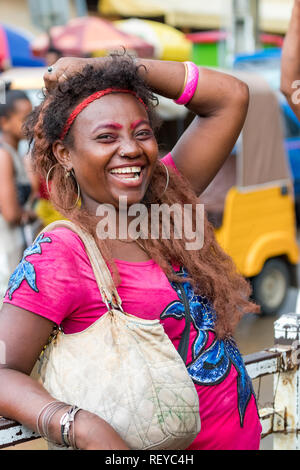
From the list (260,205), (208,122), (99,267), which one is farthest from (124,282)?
(260,205)

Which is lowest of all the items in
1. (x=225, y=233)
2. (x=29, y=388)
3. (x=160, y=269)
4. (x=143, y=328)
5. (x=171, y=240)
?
(x=29, y=388)

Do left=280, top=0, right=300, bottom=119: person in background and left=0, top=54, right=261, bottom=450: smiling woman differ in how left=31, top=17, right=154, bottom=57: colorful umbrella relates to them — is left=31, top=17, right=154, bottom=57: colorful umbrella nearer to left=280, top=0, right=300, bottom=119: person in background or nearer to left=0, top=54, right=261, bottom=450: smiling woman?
left=280, top=0, right=300, bottom=119: person in background

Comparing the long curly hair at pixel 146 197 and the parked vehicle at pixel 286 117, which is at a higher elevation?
the parked vehicle at pixel 286 117

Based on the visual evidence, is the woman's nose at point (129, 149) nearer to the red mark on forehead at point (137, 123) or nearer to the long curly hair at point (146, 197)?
the red mark on forehead at point (137, 123)

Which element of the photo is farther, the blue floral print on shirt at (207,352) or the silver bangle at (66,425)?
the blue floral print on shirt at (207,352)

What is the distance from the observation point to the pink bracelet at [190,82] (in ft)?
6.40

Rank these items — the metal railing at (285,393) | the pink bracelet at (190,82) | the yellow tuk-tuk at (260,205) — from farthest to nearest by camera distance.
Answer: the yellow tuk-tuk at (260,205) → the metal railing at (285,393) → the pink bracelet at (190,82)

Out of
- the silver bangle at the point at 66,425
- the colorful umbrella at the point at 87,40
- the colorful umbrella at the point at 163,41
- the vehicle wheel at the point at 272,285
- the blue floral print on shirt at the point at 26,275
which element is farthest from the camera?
the colorful umbrella at the point at 163,41

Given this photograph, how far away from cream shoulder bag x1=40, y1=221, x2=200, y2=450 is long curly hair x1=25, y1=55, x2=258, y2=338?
6.2 inches

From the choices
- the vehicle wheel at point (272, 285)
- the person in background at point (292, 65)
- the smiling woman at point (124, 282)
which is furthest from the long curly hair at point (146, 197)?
the vehicle wheel at point (272, 285)

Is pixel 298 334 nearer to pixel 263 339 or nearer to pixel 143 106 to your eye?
pixel 143 106
